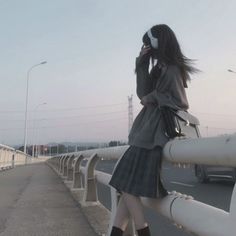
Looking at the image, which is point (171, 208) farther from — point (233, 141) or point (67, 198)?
point (67, 198)

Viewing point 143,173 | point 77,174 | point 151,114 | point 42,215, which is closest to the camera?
point 143,173

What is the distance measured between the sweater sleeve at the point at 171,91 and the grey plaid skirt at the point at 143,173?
368 mm

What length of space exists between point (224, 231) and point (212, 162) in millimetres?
415

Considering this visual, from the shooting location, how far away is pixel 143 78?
12.5 ft

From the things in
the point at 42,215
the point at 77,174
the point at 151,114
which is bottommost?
the point at 42,215

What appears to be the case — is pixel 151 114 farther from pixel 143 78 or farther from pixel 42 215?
pixel 42 215

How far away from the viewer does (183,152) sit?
326 centimetres

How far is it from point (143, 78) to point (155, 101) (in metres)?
0.21

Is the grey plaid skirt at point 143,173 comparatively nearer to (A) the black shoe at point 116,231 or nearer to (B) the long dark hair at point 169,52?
Answer: (A) the black shoe at point 116,231

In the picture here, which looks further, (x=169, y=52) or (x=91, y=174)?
(x=91, y=174)

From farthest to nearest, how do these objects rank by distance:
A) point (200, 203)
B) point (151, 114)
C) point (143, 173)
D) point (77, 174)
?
point (77, 174) < point (151, 114) < point (143, 173) < point (200, 203)

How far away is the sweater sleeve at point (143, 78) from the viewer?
3803 mm

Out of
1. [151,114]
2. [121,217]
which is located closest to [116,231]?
[121,217]

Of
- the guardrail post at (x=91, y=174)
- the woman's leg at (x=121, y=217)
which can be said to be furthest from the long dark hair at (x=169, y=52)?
the guardrail post at (x=91, y=174)
